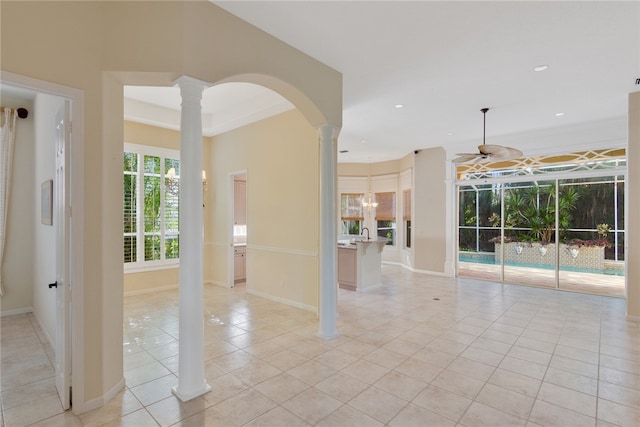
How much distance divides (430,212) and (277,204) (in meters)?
4.59

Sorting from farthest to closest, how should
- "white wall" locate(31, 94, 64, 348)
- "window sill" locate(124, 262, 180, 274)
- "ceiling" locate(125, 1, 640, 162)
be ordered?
"window sill" locate(124, 262, 180, 274), "white wall" locate(31, 94, 64, 348), "ceiling" locate(125, 1, 640, 162)

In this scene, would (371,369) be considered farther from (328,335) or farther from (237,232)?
(237,232)

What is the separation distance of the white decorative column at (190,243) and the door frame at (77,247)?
0.71m

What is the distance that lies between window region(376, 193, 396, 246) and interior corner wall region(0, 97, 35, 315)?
849 centimetres

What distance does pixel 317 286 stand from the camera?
16.4 ft

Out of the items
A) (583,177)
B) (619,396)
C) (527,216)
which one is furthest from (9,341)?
(583,177)

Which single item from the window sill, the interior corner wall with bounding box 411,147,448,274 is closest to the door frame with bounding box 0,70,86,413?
the window sill

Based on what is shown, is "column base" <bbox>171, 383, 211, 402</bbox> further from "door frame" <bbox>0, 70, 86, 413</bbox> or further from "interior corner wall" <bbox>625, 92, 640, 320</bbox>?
"interior corner wall" <bbox>625, 92, 640, 320</bbox>

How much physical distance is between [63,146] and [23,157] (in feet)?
11.4

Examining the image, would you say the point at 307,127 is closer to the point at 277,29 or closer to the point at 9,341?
the point at 277,29

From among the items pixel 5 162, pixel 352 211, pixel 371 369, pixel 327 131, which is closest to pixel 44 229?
pixel 5 162

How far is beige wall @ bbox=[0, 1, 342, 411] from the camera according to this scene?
7.61 ft

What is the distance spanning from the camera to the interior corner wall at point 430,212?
809cm

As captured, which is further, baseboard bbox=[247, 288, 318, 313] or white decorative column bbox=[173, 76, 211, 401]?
baseboard bbox=[247, 288, 318, 313]
